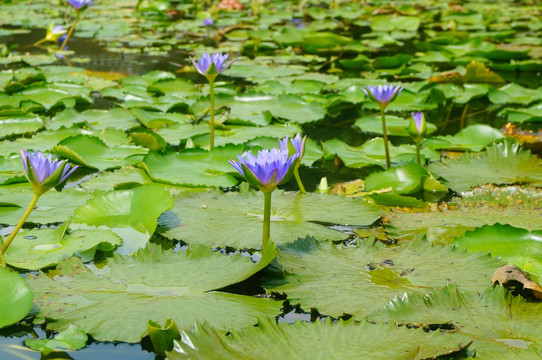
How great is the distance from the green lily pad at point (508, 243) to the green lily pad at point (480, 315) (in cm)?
21

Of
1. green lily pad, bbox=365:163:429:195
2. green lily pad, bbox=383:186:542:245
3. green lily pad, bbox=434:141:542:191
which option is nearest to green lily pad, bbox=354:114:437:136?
green lily pad, bbox=434:141:542:191

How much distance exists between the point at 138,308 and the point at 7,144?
1.25 m

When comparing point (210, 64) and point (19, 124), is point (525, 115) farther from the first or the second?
point (19, 124)

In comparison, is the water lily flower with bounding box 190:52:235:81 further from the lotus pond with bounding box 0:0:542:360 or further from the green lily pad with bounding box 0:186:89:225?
the green lily pad with bounding box 0:186:89:225

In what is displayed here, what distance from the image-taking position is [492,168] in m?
1.86

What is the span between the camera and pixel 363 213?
1.51 meters

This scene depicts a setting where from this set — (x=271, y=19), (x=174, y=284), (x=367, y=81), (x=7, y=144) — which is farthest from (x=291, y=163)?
(x=271, y=19)

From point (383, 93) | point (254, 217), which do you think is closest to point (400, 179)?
point (383, 93)

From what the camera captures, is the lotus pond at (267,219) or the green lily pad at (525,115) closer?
the lotus pond at (267,219)

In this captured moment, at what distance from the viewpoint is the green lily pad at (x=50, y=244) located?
47.6 inches

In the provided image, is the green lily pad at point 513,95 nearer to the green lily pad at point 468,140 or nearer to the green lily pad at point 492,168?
the green lily pad at point 468,140

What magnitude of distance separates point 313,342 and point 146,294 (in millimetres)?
331

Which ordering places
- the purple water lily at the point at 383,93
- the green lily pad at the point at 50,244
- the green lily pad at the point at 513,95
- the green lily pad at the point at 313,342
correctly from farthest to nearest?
the green lily pad at the point at 513,95
the purple water lily at the point at 383,93
the green lily pad at the point at 50,244
the green lily pad at the point at 313,342

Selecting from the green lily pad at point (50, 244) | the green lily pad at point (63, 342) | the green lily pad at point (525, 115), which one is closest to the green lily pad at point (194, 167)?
the green lily pad at point (50, 244)
